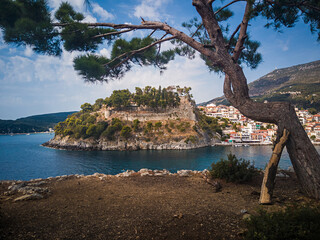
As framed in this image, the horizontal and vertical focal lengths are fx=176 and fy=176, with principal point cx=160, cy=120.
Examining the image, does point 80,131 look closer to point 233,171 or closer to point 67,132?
point 67,132

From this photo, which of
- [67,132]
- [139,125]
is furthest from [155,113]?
[67,132]

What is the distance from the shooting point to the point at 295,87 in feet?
330

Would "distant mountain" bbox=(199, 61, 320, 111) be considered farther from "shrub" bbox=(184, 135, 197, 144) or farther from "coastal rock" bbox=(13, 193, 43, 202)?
"coastal rock" bbox=(13, 193, 43, 202)

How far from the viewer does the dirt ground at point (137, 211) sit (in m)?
2.47

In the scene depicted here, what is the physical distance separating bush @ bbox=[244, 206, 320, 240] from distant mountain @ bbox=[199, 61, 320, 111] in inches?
3712

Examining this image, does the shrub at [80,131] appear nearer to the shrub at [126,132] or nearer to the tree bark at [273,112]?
the shrub at [126,132]

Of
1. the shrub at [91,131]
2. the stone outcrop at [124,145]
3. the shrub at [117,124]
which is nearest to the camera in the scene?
the stone outcrop at [124,145]

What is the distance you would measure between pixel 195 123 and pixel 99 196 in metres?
55.4

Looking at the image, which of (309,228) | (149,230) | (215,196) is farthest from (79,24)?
(309,228)

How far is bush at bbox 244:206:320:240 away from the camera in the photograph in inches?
69.0

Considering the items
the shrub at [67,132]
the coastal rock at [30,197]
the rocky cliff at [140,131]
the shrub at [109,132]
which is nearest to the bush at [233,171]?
the coastal rock at [30,197]

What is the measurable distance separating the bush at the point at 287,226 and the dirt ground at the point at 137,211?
1.43 ft

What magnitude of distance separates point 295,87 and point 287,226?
126394 mm

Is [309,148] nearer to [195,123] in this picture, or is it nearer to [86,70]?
[86,70]
